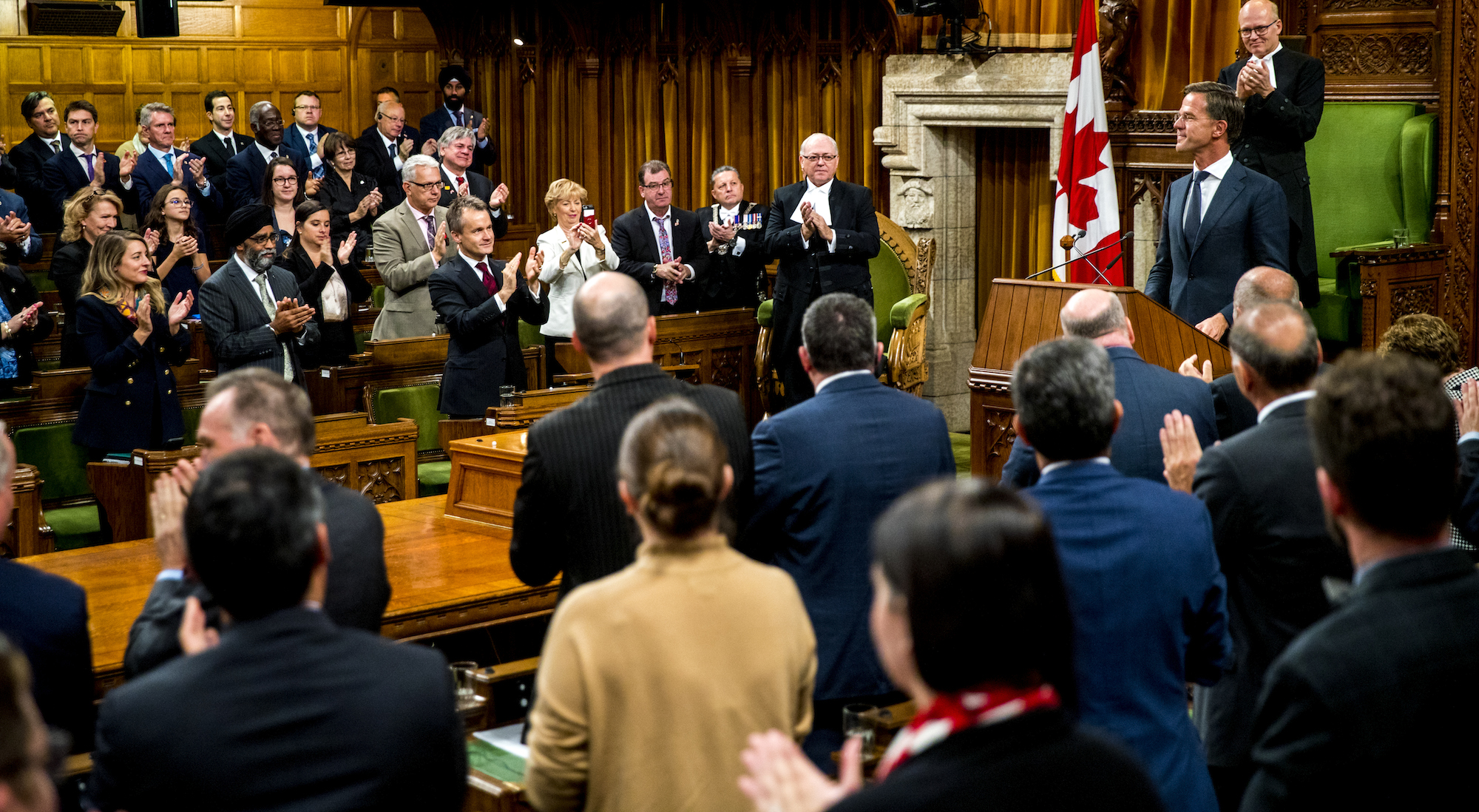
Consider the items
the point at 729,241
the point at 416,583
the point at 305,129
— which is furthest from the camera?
the point at 305,129

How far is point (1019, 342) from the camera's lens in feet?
15.9

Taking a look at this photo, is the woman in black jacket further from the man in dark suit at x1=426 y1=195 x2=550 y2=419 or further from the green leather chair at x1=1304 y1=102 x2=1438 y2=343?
the green leather chair at x1=1304 y1=102 x2=1438 y2=343

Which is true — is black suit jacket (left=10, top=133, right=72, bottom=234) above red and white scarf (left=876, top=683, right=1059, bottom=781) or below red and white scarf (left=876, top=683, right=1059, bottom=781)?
above

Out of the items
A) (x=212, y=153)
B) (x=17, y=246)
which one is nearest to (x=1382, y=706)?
(x=17, y=246)

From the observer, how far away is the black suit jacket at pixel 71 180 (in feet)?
28.3

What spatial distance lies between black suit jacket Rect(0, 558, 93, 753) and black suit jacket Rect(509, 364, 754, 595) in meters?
0.71

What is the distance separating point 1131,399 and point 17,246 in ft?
20.2

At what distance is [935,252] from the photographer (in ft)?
28.7

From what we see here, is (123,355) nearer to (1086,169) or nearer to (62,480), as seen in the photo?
(62,480)

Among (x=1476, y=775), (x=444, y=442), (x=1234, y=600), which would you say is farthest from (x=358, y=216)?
(x=1476, y=775)

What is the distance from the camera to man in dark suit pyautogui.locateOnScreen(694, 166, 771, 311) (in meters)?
7.66

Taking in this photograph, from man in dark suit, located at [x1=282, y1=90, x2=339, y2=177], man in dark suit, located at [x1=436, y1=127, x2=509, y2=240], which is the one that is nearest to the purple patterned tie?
man in dark suit, located at [x1=436, y1=127, x2=509, y2=240]

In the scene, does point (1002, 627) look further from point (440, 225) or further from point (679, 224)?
point (679, 224)

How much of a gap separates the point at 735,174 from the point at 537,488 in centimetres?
538
